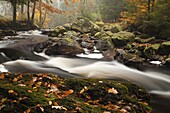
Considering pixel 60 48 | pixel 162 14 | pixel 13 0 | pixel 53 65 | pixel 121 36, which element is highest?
pixel 13 0

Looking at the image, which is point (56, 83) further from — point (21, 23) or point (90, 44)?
point (21, 23)

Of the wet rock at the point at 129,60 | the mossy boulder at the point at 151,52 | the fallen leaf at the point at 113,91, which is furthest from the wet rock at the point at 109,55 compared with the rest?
the fallen leaf at the point at 113,91

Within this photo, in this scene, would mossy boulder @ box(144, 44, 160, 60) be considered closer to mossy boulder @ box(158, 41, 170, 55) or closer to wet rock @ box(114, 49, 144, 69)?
mossy boulder @ box(158, 41, 170, 55)

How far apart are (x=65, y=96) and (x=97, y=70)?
15.5 feet

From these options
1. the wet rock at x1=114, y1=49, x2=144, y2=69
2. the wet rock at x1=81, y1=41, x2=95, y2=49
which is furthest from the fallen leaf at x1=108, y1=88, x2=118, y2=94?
the wet rock at x1=81, y1=41, x2=95, y2=49

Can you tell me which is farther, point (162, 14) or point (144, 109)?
point (162, 14)

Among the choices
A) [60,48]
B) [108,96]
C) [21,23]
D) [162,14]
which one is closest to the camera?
[108,96]

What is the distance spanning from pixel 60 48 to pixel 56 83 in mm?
6750

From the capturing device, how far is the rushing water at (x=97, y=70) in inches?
257

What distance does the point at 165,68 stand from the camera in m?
8.62

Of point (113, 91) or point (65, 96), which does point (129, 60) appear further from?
point (65, 96)

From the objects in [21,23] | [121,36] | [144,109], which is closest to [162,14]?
[121,36]

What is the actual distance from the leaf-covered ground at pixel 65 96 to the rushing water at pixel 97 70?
205cm

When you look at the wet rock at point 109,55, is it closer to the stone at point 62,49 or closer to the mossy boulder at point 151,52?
the stone at point 62,49
